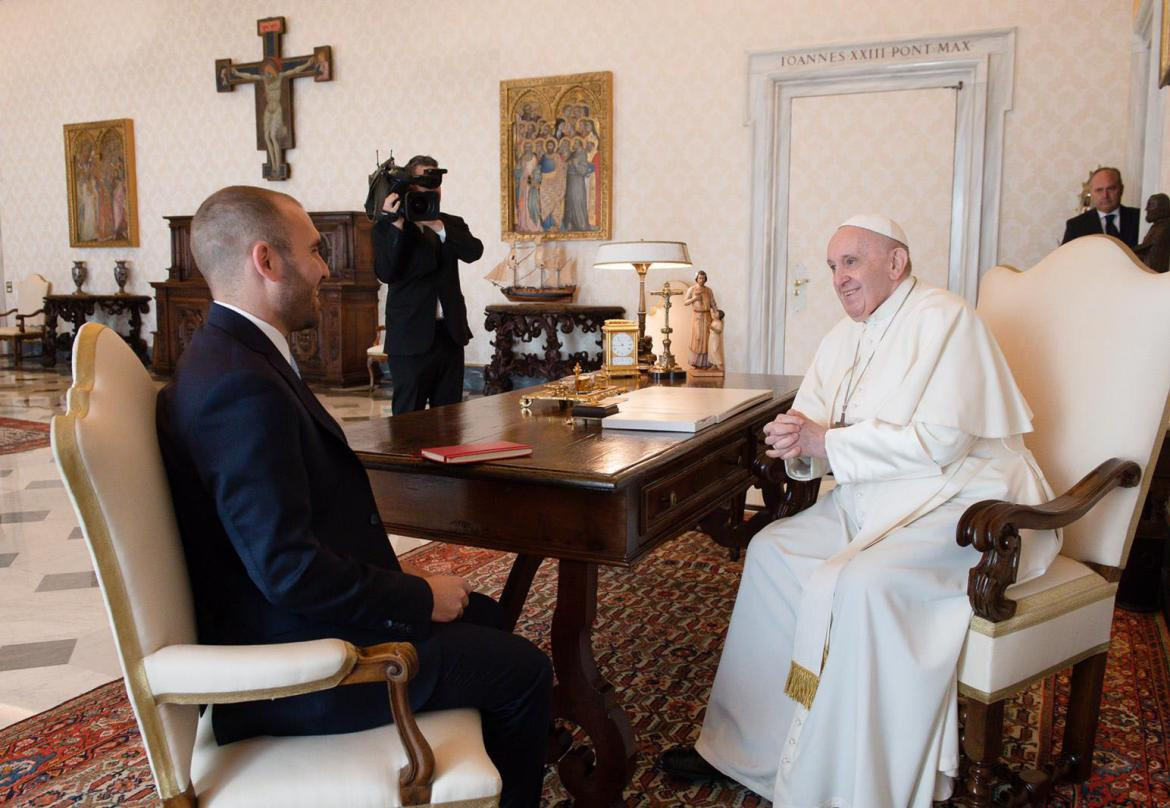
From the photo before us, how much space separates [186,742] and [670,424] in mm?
1469

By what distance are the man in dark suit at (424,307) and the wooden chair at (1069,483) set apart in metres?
2.21

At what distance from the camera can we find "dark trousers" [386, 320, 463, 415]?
15.1 feet

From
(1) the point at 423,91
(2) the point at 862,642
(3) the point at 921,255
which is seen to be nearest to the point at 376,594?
(2) the point at 862,642

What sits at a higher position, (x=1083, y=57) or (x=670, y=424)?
(x=1083, y=57)

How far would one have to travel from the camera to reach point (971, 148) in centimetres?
773

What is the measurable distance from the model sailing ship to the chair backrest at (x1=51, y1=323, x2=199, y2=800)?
25.4ft

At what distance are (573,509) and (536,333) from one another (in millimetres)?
7210

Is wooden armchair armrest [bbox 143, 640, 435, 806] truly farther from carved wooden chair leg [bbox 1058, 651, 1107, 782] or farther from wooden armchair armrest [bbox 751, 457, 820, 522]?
carved wooden chair leg [bbox 1058, 651, 1107, 782]

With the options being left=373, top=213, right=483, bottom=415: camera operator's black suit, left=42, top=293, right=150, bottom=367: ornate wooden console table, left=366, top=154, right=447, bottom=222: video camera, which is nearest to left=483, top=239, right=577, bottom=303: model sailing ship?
left=373, top=213, right=483, bottom=415: camera operator's black suit

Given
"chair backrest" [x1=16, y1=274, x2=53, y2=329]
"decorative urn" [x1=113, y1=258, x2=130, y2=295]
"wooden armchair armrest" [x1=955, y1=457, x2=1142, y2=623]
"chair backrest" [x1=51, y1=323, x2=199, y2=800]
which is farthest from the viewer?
"chair backrest" [x1=16, y1=274, x2=53, y2=329]

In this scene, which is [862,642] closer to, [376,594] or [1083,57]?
[376,594]

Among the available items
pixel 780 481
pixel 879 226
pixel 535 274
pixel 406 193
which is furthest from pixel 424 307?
pixel 535 274

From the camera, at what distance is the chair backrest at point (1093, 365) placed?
2475 millimetres

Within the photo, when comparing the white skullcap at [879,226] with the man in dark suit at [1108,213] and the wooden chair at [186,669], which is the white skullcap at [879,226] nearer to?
the wooden chair at [186,669]
